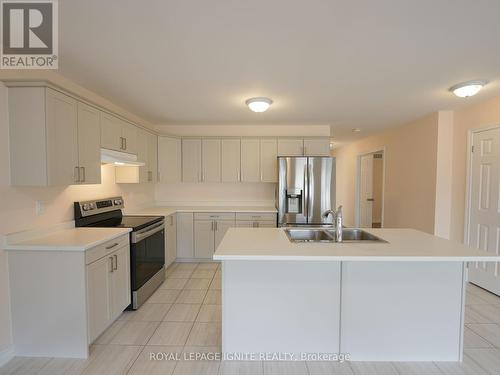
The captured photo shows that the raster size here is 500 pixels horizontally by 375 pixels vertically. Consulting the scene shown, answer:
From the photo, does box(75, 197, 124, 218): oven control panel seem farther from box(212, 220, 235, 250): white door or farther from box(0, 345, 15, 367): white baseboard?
box(212, 220, 235, 250): white door

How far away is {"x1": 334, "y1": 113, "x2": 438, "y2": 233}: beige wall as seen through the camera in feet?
12.5

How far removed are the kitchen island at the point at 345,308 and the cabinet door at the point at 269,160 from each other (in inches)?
101

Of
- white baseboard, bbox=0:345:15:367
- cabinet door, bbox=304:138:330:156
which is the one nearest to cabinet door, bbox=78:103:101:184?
white baseboard, bbox=0:345:15:367

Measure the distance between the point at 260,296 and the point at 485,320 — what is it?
234 cm

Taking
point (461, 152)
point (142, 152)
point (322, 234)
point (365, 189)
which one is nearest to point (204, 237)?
point (142, 152)

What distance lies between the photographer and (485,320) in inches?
98.3

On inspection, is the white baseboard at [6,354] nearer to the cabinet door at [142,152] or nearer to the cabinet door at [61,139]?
the cabinet door at [61,139]

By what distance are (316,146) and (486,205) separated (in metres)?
2.37

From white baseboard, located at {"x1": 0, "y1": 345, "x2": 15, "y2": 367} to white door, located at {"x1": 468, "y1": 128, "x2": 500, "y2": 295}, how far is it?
4836 mm

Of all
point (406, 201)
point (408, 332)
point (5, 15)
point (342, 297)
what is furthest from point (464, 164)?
point (5, 15)

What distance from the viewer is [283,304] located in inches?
76.4

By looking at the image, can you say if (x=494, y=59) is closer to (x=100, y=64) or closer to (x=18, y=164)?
(x=100, y=64)

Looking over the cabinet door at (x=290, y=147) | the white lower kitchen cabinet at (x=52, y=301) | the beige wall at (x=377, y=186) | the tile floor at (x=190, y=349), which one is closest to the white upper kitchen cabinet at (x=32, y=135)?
the white lower kitchen cabinet at (x=52, y=301)

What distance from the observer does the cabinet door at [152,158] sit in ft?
12.9
